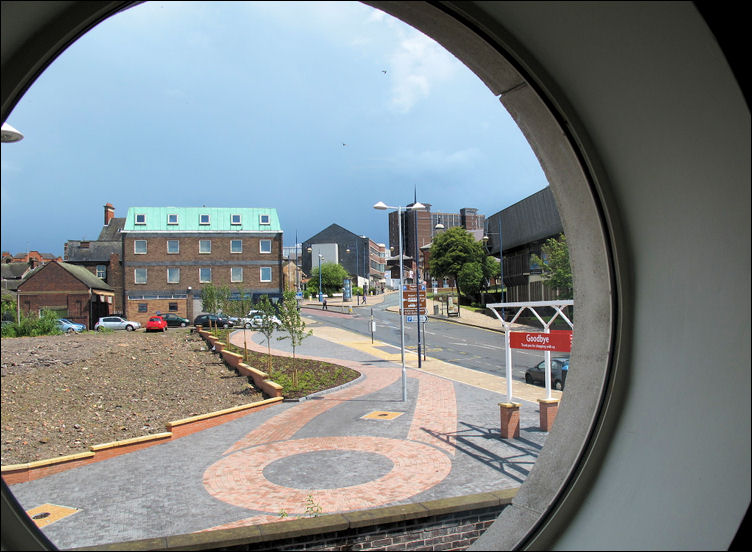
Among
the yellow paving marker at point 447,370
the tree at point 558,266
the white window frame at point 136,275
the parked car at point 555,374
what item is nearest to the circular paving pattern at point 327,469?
the yellow paving marker at point 447,370

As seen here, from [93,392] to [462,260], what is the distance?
145 feet

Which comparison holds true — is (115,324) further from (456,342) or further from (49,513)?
(49,513)

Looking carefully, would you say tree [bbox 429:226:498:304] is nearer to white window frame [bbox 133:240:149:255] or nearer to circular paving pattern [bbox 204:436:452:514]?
white window frame [bbox 133:240:149:255]

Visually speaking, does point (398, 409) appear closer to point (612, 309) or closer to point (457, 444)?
point (457, 444)

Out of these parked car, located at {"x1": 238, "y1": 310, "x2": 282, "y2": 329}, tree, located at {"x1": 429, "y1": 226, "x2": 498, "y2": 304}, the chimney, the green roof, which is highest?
the chimney

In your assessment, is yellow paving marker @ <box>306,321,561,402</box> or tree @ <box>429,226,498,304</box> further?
tree @ <box>429,226,498,304</box>

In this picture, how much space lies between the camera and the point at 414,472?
887 cm

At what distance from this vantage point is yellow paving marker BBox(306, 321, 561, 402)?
1715cm

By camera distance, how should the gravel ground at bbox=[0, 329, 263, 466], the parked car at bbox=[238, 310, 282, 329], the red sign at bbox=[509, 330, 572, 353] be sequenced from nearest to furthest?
1. the gravel ground at bbox=[0, 329, 263, 466]
2. the red sign at bbox=[509, 330, 572, 353]
3. the parked car at bbox=[238, 310, 282, 329]

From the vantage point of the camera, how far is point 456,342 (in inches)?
1277

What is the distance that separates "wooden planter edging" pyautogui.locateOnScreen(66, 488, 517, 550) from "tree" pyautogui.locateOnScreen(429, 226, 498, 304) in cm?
4809

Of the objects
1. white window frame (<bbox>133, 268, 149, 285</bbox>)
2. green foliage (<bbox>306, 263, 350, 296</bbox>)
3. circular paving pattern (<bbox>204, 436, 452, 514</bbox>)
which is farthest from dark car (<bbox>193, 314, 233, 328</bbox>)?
green foliage (<bbox>306, 263, 350, 296</bbox>)

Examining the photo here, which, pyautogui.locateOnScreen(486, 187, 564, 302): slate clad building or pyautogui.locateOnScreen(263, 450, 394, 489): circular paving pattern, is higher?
pyautogui.locateOnScreen(486, 187, 564, 302): slate clad building

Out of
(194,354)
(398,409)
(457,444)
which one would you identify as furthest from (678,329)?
(194,354)
